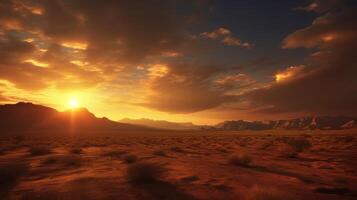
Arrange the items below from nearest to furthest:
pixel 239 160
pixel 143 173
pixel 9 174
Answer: pixel 143 173 < pixel 9 174 < pixel 239 160

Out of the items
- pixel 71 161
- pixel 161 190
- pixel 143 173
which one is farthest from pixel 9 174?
pixel 161 190

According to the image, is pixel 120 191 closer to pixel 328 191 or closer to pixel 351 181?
pixel 328 191

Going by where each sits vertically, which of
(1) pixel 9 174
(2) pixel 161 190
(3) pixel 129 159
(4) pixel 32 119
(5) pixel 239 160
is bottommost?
(2) pixel 161 190

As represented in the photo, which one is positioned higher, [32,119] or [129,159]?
[32,119]

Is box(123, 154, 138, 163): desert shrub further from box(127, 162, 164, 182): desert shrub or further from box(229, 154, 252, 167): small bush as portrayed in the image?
box(229, 154, 252, 167): small bush

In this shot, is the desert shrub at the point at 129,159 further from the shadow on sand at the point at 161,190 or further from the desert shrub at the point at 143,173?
the shadow on sand at the point at 161,190

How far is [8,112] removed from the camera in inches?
5069

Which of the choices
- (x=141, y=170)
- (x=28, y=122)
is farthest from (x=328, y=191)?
(x=28, y=122)

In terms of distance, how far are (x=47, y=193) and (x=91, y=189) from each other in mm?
1194

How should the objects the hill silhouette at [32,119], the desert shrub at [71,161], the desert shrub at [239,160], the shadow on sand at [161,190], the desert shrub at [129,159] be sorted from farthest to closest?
the hill silhouette at [32,119]
the desert shrub at [129,159]
the desert shrub at [239,160]
the desert shrub at [71,161]
the shadow on sand at [161,190]

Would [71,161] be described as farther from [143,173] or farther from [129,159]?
[143,173]

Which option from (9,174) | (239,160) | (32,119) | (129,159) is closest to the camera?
(9,174)

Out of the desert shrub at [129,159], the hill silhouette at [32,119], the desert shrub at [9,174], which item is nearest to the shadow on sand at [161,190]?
the desert shrub at [9,174]

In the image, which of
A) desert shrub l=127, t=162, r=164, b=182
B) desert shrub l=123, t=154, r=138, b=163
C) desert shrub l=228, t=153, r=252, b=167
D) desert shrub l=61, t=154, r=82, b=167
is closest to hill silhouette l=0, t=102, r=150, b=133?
desert shrub l=61, t=154, r=82, b=167
